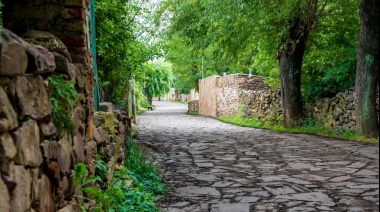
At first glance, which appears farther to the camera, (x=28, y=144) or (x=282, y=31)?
(x=282, y=31)

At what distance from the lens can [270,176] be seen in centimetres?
546

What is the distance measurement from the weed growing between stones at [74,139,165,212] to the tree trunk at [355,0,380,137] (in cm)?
600

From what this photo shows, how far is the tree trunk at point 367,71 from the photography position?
867cm

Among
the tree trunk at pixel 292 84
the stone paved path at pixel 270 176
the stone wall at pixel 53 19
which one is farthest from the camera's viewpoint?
the tree trunk at pixel 292 84

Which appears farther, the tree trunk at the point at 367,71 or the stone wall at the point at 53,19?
the tree trunk at the point at 367,71

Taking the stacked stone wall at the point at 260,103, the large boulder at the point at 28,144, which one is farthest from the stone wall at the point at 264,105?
the large boulder at the point at 28,144

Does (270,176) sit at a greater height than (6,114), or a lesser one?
lesser

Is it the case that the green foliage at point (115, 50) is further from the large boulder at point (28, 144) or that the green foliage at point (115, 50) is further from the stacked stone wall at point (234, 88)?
the stacked stone wall at point (234, 88)

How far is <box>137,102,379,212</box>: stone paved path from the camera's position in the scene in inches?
162

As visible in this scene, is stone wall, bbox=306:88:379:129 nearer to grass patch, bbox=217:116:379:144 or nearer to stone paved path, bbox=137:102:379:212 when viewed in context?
grass patch, bbox=217:116:379:144

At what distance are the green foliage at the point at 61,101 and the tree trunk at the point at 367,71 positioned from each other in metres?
8.15

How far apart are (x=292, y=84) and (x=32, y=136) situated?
1125 centimetres

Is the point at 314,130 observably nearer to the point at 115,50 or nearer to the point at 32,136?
the point at 115,50

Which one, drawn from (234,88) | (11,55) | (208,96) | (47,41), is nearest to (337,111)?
(234,88)
